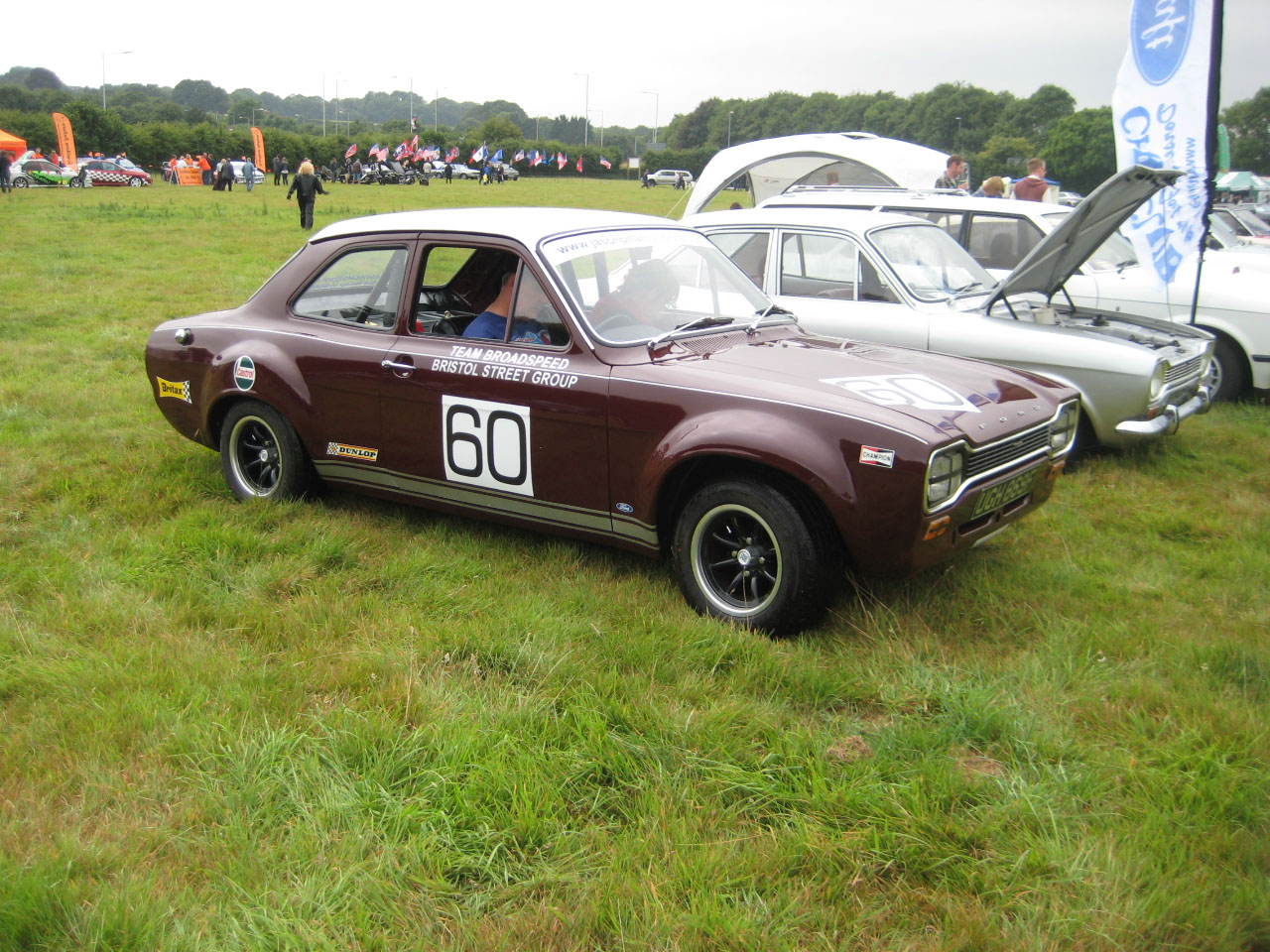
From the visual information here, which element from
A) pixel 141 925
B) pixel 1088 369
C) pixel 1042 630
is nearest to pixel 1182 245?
pixel 1088 369

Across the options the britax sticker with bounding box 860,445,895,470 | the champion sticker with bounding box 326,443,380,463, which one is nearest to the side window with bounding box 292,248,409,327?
the champion sticker with bounding box 326,443,380,463

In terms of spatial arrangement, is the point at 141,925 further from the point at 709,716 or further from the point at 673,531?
the point at 673,531

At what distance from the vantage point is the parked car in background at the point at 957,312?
19.7 ft

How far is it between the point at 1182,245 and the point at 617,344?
5131mm

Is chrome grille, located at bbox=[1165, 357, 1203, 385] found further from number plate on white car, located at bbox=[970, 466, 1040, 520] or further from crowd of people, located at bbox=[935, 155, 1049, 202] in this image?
crowd of people, located at bbox=[935, 155, 1049, 202]

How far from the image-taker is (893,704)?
11.2 ft

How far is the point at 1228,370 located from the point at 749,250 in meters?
4.01

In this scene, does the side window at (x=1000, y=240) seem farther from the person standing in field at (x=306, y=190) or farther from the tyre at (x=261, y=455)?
the person standing in field at (x=306, y=190)

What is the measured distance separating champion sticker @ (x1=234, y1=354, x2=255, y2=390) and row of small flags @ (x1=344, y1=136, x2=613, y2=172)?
2076 inches

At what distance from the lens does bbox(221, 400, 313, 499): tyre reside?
5.21m

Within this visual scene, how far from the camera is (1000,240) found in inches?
324

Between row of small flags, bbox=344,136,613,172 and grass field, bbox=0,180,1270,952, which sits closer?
grass field, bbox=0,180,1270,952

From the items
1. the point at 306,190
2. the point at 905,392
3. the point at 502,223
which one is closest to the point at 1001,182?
the point at 502,223

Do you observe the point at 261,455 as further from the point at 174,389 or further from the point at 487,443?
the point at 487,443
